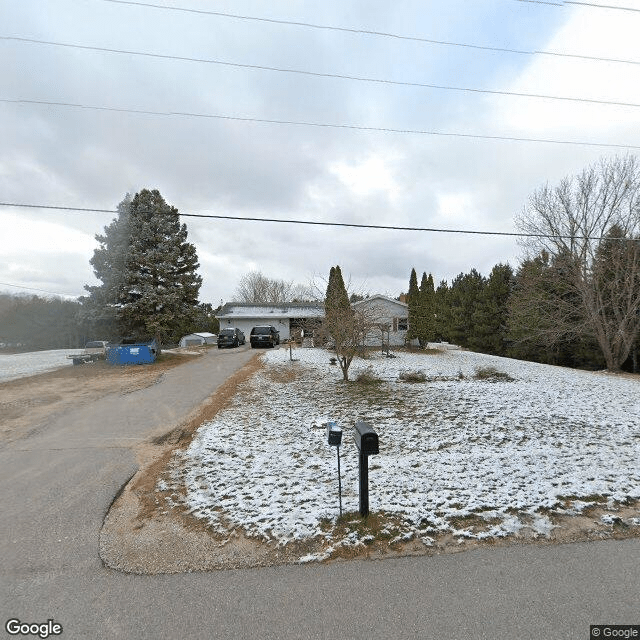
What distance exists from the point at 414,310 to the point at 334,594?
1974cm

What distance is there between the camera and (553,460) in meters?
4.40

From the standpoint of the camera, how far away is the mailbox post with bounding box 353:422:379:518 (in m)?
2.94

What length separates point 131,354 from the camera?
657 inches

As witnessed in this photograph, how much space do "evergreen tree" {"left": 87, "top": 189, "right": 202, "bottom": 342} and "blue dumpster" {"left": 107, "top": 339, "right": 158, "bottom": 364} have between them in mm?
1064

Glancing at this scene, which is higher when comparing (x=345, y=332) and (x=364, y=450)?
(x=345, y=332)

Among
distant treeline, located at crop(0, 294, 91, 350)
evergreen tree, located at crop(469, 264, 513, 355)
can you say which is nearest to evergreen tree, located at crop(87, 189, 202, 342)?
distant treeline, located at crop(0, 294, 91, 350)

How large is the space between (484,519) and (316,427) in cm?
334

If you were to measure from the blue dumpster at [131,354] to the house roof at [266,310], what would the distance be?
1241 centimetres

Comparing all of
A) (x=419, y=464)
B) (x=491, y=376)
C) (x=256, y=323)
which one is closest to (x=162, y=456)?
(x=419, y=464)

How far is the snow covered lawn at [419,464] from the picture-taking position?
3.14 metres

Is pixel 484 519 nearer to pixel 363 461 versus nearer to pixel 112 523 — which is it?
pixel 363 461

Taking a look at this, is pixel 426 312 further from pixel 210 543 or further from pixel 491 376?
pixel 210 543

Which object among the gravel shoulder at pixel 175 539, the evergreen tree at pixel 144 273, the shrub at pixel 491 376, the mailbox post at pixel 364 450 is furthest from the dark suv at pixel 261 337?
the mailbox post at pixel 364 450

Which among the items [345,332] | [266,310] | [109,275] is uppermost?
[109,275]
